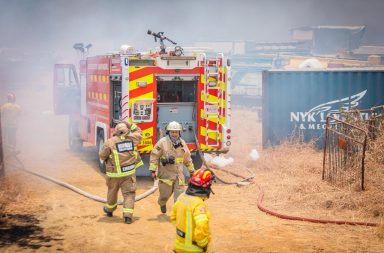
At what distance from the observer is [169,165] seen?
883 centimetres

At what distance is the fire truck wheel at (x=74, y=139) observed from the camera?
15.5 metres

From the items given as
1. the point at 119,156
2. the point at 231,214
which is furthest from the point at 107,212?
the point at 231,214

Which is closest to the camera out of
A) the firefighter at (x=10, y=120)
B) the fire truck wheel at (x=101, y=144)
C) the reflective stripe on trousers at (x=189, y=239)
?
the reflective stripe on trousers at (x=189, y=239)

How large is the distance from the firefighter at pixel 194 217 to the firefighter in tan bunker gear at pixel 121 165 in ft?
11.3

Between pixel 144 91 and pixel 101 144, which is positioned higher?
pixel 144 91

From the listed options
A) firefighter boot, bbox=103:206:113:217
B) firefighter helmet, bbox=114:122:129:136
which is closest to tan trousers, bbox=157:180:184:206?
firefighter boot, bbox=103:206:113:217

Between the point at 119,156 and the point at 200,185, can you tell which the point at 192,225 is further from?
the point at 119,156

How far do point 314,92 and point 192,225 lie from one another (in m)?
10.6

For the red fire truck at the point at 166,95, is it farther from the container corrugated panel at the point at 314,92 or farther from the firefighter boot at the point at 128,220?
the container corrugated panel at the point at 314,92

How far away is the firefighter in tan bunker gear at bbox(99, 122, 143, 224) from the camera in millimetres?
8453


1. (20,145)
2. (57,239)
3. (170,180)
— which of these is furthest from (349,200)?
(20,145)

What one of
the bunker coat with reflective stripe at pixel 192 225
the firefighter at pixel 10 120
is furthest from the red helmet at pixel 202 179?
the firefighter at pixel 10 120

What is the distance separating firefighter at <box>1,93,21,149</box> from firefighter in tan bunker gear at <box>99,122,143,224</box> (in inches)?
272

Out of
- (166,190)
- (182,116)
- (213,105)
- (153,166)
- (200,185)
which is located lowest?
(166,190)
